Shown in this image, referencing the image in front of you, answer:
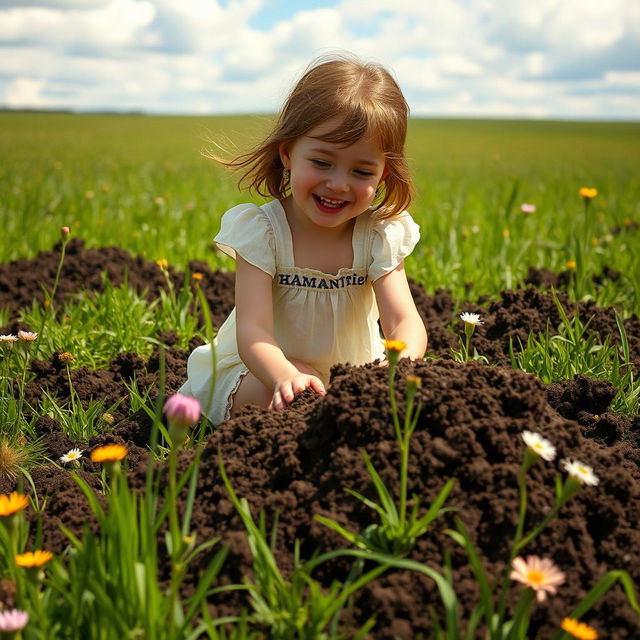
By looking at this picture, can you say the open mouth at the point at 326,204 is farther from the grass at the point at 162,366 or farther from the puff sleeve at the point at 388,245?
the grass at the point at 162,366

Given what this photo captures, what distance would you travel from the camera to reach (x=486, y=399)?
1.87m

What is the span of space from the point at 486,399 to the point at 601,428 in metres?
0.79

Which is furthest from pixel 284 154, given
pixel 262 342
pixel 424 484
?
pixel 424 484

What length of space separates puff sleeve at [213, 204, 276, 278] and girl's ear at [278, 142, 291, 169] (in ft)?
0.67

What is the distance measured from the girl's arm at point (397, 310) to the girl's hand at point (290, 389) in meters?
0.49

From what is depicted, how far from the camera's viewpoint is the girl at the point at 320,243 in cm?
258

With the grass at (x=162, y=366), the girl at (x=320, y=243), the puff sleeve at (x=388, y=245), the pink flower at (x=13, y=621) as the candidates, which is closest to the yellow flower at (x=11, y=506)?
the grass at (x=162, y=366)

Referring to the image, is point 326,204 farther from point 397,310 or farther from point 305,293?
point 397,310

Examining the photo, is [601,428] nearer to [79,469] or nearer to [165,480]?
[165,480]

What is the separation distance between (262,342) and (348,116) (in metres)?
0.82

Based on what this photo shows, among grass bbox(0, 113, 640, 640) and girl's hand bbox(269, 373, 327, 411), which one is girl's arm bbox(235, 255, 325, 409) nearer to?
girl's hand bbox(269, 373, 327, 411)

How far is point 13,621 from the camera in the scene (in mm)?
1342

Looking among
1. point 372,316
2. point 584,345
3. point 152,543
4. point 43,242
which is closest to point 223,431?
point 152,543

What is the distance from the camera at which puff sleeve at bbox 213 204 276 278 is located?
2.78m
